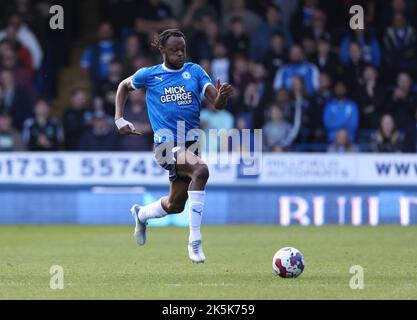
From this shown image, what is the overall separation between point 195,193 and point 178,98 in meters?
1.02

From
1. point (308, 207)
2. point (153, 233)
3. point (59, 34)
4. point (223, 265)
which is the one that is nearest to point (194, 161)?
point (223, 265)

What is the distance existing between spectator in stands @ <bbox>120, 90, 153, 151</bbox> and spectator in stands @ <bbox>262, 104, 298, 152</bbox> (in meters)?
2.10

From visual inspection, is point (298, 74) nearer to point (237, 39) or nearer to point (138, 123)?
point (237, 39)

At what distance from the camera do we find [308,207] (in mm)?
19031

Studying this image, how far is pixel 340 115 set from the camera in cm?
2005

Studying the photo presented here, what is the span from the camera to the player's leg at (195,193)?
35.4 feet

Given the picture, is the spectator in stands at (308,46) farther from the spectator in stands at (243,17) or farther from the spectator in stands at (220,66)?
the spectator in stands at (220,66)

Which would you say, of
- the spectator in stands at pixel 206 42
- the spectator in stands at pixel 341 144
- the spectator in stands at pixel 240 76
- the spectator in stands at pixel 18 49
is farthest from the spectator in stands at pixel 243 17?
the spectator in stands at pixel 18 49

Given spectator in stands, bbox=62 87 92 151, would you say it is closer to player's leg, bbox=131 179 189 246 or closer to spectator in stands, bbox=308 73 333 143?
spectator in stands, bbox=308 73 333 143

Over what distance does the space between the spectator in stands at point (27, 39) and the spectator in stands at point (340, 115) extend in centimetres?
592

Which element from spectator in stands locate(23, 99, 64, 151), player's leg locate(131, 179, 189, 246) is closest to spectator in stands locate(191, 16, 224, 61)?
spectator in stands locate(23, 99, 64, 151)

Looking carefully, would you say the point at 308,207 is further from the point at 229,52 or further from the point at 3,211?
the point at 3,211

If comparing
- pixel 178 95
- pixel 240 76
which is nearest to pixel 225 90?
pixel 178 95

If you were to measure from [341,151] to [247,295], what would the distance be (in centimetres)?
1119
